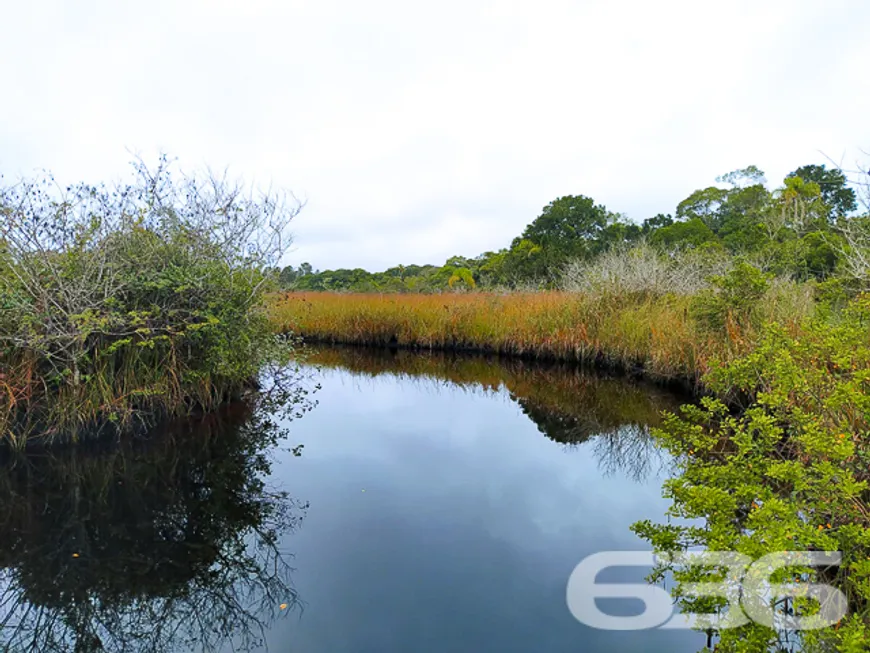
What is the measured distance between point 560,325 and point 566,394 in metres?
2.66

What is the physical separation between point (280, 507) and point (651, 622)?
263 cm

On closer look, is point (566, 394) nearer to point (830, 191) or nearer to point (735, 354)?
point (735, 354)

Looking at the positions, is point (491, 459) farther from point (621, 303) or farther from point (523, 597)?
point (621, 303)

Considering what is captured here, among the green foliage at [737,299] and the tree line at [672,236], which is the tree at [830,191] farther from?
the green foliage at [737,299]

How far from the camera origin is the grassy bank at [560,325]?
659 cm

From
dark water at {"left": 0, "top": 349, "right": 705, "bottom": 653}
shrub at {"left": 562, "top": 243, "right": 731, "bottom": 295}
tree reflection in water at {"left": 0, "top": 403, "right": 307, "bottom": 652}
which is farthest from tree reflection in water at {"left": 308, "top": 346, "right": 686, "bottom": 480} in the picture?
tree reflection in water at {"left": 0, "top": 403, "right": 307, "bottom": 652}

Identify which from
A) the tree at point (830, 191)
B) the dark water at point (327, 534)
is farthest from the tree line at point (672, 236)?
the dark water at point (327, 534)

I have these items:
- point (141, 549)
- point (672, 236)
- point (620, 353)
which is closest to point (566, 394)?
point (620, 353)

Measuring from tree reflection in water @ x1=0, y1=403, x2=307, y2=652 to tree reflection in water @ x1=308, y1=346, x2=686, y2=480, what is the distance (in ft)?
10.4

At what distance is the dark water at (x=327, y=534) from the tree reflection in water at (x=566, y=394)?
0.20 ft

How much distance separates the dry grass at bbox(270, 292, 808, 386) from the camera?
279 inches

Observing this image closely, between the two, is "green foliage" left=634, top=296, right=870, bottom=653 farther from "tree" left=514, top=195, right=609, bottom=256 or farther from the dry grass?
"tree" left=514, top=195, right=609, bottom=256

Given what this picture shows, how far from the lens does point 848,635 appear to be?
130 cm

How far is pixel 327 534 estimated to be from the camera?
3.27 meters
